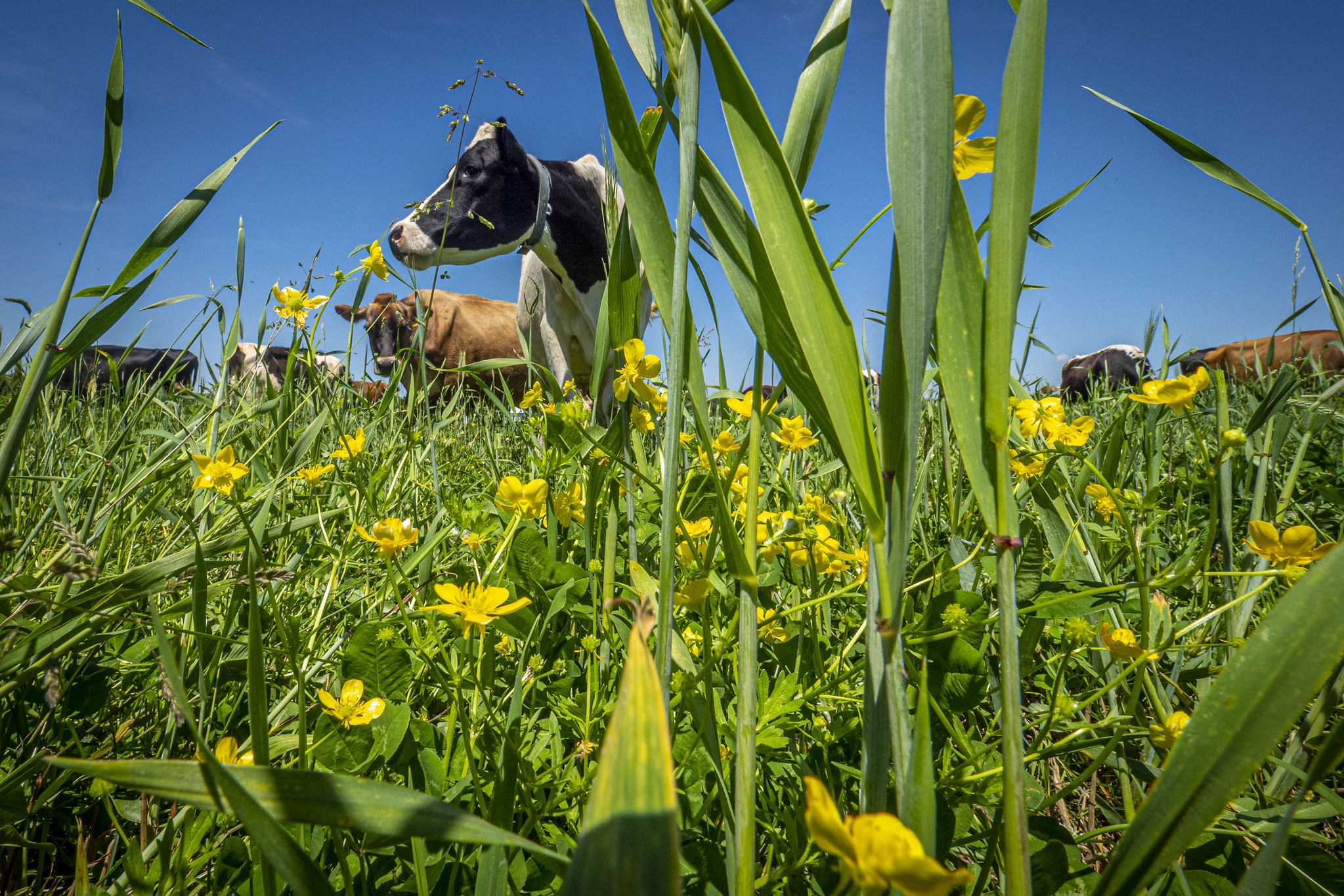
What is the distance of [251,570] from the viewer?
0.99 feet

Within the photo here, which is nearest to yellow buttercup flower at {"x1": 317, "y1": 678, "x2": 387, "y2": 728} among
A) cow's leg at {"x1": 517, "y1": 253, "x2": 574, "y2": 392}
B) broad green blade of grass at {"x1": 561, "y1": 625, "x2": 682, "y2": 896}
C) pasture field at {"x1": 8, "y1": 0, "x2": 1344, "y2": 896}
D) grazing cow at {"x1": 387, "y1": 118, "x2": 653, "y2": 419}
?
pasture field at {"x1": 8, "y1": 0, "x2": 1344, "y2": 896}

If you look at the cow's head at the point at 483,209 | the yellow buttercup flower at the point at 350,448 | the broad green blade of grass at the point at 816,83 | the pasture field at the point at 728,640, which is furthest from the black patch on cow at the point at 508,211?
the broad green blade of grass at the point at 816,83

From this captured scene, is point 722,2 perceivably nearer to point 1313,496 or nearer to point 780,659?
point 780,659

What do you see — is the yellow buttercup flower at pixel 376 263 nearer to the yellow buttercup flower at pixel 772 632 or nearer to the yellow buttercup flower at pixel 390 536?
the yellow buttercup flower at pixel 390 536

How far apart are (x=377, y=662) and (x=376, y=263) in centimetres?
79

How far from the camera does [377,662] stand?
21.1 inches

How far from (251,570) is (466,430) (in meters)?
1.94

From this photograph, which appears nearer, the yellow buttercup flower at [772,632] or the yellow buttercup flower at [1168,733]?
the yellow buttercup flower at [1168,733]

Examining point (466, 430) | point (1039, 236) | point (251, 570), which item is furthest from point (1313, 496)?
point (466, 430)

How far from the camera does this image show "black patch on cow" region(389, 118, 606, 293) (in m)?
4.02

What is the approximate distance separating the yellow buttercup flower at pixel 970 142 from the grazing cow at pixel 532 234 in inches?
138

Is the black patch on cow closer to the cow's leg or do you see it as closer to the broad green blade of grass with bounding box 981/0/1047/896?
the cow's leg

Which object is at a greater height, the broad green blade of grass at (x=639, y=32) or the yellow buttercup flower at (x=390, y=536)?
the broad green blade of grass at (x=639, y=32)

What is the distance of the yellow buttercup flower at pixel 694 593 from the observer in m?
0.49
